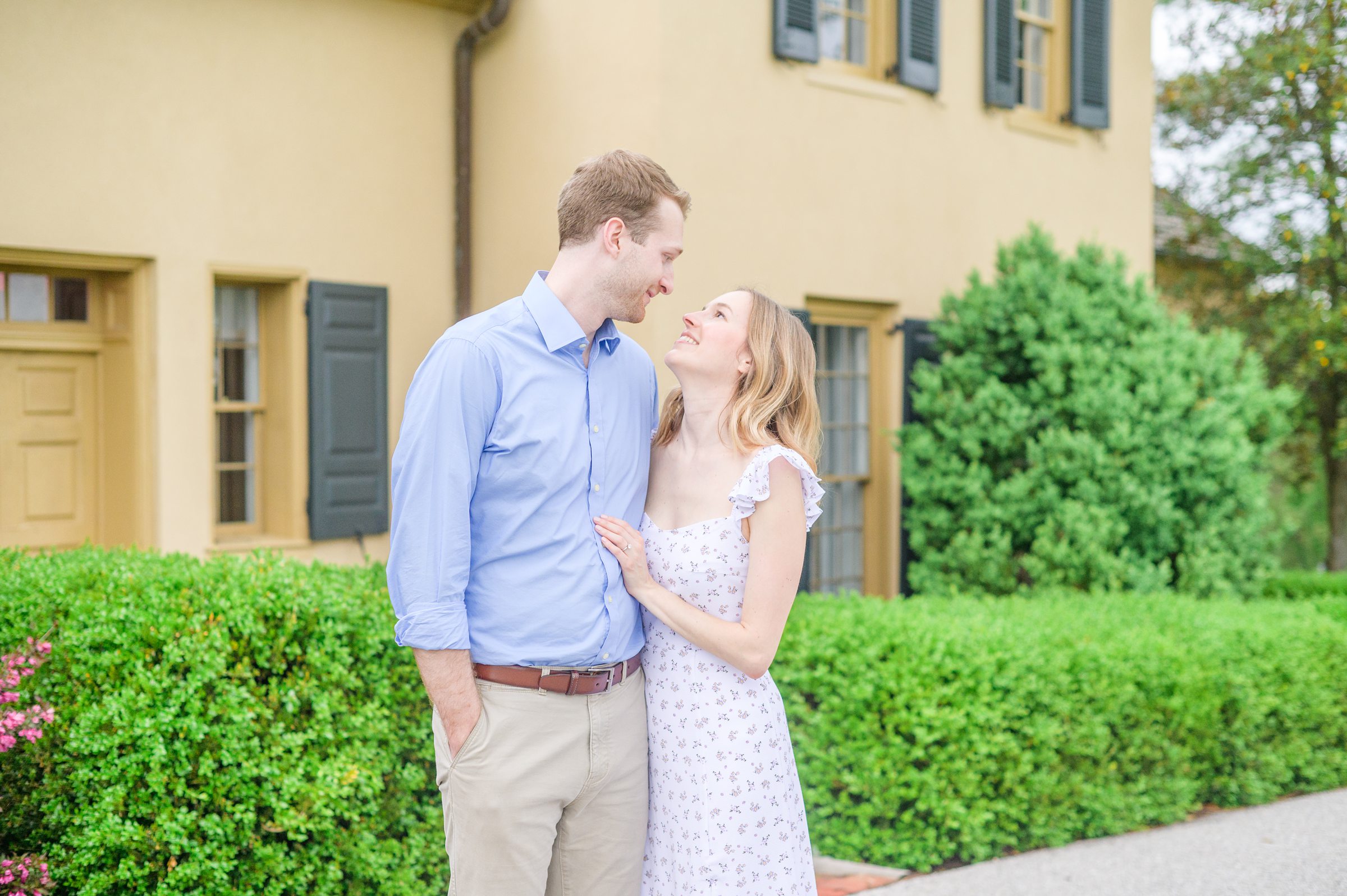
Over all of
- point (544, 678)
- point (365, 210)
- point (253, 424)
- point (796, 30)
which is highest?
point (796, 30)

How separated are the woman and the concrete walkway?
1.97 meters

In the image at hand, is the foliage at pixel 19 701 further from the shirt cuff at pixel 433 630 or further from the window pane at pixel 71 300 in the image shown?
the window pane at pixel 71 300

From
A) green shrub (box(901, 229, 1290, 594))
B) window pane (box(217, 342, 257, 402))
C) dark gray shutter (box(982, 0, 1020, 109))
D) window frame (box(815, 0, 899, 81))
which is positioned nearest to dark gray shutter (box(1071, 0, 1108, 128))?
dark gray shutter (box(982, 0, 1020, 109))

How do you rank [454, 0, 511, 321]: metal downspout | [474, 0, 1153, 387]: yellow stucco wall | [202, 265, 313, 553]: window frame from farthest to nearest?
[454, 0, 511, 321]: metal downspout
[202, 265, 313, 553]: window frame
[474, 0, 1153, 387]: yellow stucco wall

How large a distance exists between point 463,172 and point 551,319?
223 inches

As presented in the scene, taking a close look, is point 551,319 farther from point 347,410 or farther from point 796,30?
point 796,30

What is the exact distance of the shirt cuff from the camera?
2371 millimetres

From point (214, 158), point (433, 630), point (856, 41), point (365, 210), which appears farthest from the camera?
point (856, 41)

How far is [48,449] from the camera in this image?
6.80m

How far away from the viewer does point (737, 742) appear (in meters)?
2.78

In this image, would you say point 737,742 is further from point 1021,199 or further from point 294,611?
A: point 1021,199

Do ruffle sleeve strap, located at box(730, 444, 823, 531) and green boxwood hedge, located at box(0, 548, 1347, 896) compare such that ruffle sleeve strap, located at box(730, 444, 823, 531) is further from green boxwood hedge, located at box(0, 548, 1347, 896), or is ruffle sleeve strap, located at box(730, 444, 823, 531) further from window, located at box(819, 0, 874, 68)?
window, located at box(819, 0, 874, 68)

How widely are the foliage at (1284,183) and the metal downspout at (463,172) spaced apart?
326 inches

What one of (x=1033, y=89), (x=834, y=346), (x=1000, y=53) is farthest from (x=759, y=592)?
(x=1033, y=89)
